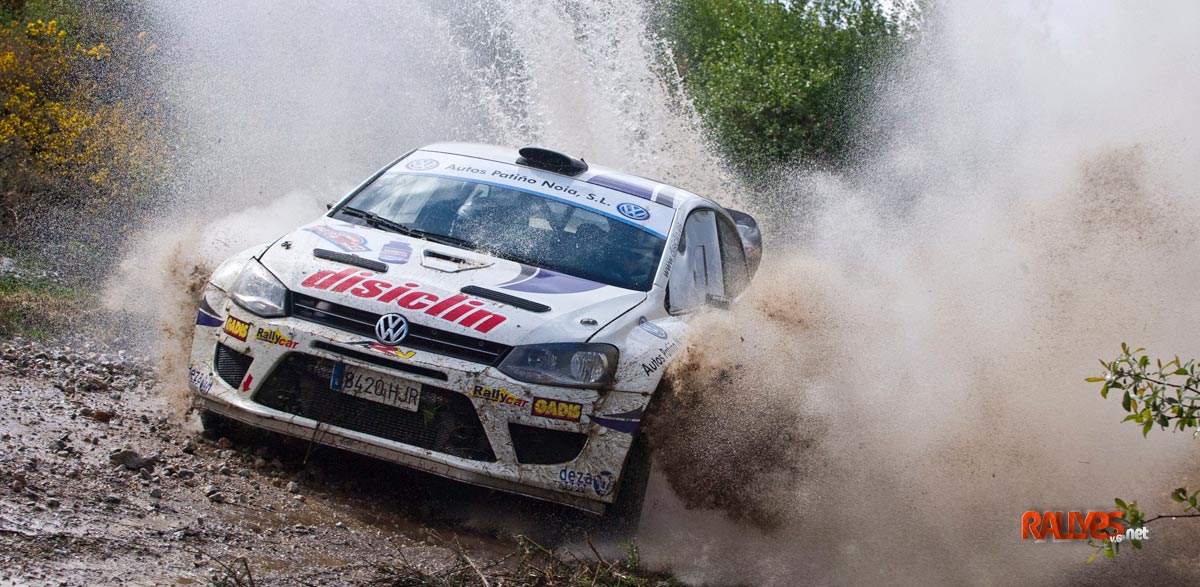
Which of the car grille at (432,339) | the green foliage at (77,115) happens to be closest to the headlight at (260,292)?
the car grille at (432,339)

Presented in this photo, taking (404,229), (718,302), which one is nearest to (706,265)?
(718,302)

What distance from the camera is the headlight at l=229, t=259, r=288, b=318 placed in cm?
500

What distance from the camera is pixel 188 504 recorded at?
444 centimetres

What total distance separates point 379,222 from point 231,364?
3.82ft

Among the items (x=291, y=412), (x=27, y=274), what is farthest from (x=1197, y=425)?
(x=27, y=274)

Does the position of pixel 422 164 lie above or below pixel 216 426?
above

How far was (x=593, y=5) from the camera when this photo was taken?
49.3ft

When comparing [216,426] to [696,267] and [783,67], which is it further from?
[783,67]

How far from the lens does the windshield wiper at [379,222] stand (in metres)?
5.80

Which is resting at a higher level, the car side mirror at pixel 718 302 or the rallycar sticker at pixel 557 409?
the car side mirror at pixel 718 302

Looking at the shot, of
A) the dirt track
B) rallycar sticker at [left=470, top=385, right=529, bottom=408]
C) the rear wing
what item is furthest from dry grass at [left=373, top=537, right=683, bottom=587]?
the rear wing

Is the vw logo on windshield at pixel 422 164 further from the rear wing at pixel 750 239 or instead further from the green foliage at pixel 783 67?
the green foliage at pixel 783 67

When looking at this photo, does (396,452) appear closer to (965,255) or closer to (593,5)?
(965,255)

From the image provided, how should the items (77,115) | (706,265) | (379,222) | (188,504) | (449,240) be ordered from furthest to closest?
(77,115)
(706,265)
(379,222)
(449,240)
(188,504)
